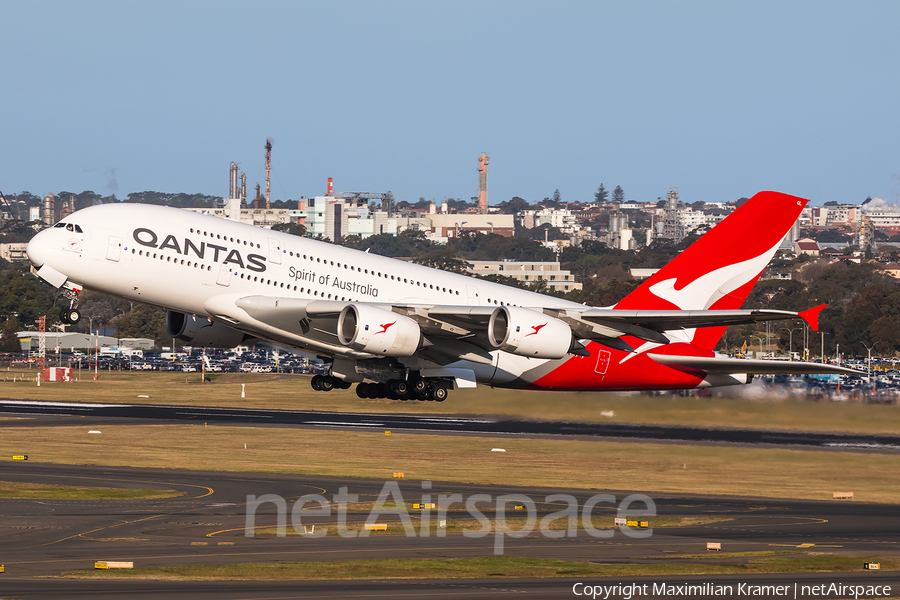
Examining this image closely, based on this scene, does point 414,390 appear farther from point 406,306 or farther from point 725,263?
point 725,263

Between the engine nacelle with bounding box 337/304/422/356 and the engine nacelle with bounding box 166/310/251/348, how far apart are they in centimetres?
660

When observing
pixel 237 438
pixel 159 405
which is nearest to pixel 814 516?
pixel 237 438

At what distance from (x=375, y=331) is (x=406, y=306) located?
216 centimetres

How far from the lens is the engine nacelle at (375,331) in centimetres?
4119

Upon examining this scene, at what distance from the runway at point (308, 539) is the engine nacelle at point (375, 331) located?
21.8 ft

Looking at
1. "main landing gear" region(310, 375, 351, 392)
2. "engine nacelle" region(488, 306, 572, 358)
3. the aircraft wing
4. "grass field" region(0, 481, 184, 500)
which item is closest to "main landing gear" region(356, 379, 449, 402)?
"main landing gear" region(310, 375, 351, 392)

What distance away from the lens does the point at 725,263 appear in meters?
49.3

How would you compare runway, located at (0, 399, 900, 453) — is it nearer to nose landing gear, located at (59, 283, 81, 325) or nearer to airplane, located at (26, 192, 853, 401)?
airplane, located at (26, 192, 853, 401)

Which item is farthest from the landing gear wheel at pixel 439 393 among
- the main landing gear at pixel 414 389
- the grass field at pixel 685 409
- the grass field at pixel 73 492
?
the grass field at pixel 73 492

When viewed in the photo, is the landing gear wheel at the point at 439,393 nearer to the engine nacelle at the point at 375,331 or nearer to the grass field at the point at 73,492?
the engine nacelle at the point at 375,331

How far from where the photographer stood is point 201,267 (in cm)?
4106

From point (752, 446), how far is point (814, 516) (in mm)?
14776

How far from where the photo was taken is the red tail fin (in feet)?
161

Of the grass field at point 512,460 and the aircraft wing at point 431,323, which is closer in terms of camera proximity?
the aircraft wing at point 431,323
